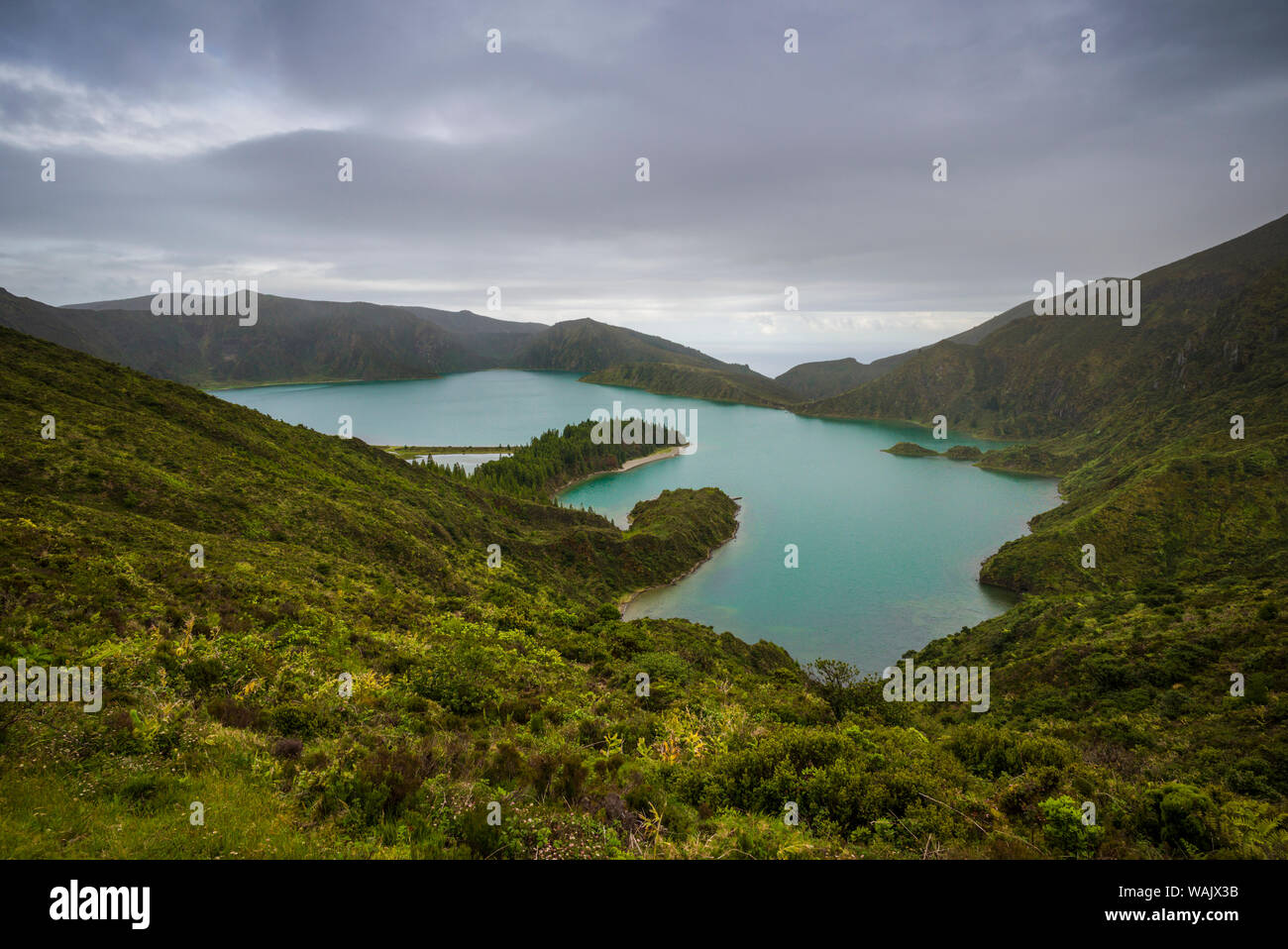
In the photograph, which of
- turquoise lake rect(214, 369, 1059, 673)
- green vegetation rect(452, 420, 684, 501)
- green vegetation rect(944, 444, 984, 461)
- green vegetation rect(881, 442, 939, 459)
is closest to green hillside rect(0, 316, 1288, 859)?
turquoise lake rect(214, 369, 1059, 673)

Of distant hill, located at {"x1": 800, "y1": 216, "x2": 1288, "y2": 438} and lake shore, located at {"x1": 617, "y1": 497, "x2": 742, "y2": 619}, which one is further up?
distant hill, located at {"x1": 800, "y1": 216, "x2": 1288, "y2": 438}

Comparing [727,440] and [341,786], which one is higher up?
[727,440]

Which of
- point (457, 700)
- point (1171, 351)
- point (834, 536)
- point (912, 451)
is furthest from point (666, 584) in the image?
point (1171, 351)

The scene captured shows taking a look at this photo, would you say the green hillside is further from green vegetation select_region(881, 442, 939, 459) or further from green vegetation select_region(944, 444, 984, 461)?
green vegetation select_region(944, 444, 984, 461)


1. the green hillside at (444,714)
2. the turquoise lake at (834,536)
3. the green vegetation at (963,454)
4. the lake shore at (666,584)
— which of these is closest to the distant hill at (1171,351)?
the green vegetation at (963,454)

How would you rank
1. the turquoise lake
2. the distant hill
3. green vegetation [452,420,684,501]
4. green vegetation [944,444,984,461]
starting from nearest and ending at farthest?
the turquoise lake
green vegetation [452,420,684,501]
the distant hill
green vegetation [944,444,984,461]

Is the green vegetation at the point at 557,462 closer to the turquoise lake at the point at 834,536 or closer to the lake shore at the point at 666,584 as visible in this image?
the turquoise lake at the point at 834,536

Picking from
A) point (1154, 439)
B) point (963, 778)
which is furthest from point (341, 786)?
point (1154, 439)
